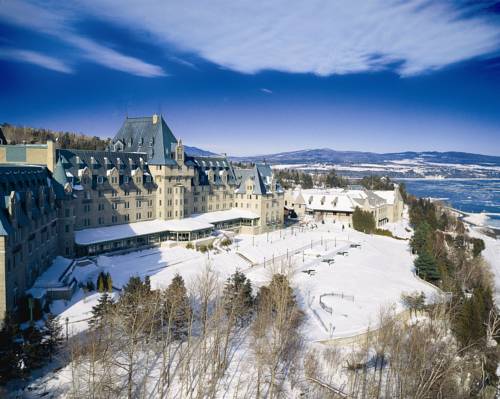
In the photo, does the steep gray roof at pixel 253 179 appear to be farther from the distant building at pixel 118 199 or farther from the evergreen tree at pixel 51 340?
the evergreen tree at pixel 51 340

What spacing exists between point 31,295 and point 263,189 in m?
49.0

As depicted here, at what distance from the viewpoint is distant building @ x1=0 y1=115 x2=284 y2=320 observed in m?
34.1

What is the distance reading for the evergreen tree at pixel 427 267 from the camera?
5359 centimetres

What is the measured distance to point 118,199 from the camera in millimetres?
57938

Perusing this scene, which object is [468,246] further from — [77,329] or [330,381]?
[77,329]

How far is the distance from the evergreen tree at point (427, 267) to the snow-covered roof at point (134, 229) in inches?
1167

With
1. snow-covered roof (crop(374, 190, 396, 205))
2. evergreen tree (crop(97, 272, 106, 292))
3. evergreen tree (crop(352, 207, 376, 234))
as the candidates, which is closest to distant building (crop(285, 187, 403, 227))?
snow-covered roof (crop(374, 190, 396, 205))

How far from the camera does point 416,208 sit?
10731 cm

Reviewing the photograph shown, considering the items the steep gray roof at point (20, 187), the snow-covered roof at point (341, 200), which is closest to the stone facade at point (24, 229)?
the steep gray roof at point (20, 187)

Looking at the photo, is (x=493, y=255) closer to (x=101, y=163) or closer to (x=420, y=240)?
(x=420, y=240)

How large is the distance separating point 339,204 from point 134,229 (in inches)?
1994

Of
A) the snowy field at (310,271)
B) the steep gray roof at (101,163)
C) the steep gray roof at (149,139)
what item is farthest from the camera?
the steep gray roof at (149,139)

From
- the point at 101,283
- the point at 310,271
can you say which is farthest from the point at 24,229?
the point at 310,271

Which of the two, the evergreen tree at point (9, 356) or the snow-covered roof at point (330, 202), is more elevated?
the snow-covered roof at point (330, 202)
